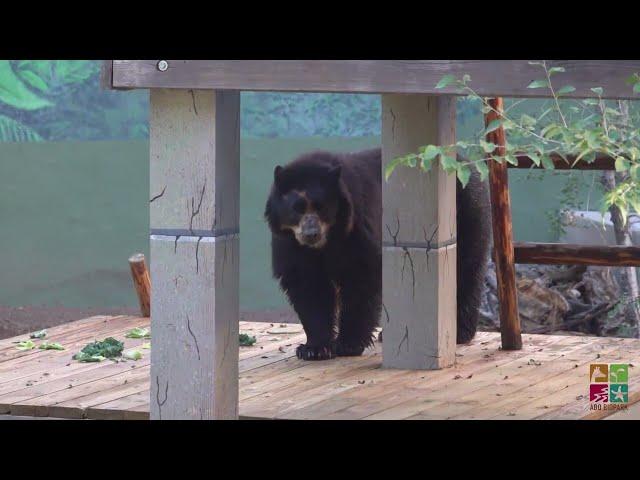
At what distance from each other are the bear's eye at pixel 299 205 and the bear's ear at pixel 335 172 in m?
A: 0.22

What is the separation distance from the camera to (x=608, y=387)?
20.2ft

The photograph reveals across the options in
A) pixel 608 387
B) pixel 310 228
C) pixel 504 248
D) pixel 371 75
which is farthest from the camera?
pixel 504 248

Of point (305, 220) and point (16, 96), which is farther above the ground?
point (16, 96)

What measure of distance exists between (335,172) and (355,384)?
1.26 meters

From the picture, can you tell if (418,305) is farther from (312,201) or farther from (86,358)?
(86,358)

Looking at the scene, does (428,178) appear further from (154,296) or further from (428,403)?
(154,296)

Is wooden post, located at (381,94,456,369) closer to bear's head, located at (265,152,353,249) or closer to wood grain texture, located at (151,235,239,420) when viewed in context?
bear's head, located at (265,152,353,249)

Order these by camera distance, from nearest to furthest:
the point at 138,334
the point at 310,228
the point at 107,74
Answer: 1. the point at 107,74
2. the point at 310,228
3. the point at 138,334

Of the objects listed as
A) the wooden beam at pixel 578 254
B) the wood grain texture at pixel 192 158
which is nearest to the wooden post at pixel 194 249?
the wood grain texture at pixel 192 158

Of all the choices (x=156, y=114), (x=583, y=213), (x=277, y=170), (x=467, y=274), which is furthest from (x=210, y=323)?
(x=583, y=213)

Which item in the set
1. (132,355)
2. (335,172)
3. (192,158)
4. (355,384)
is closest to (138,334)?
(132,355)

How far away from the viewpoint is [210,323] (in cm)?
537

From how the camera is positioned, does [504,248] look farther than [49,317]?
No
